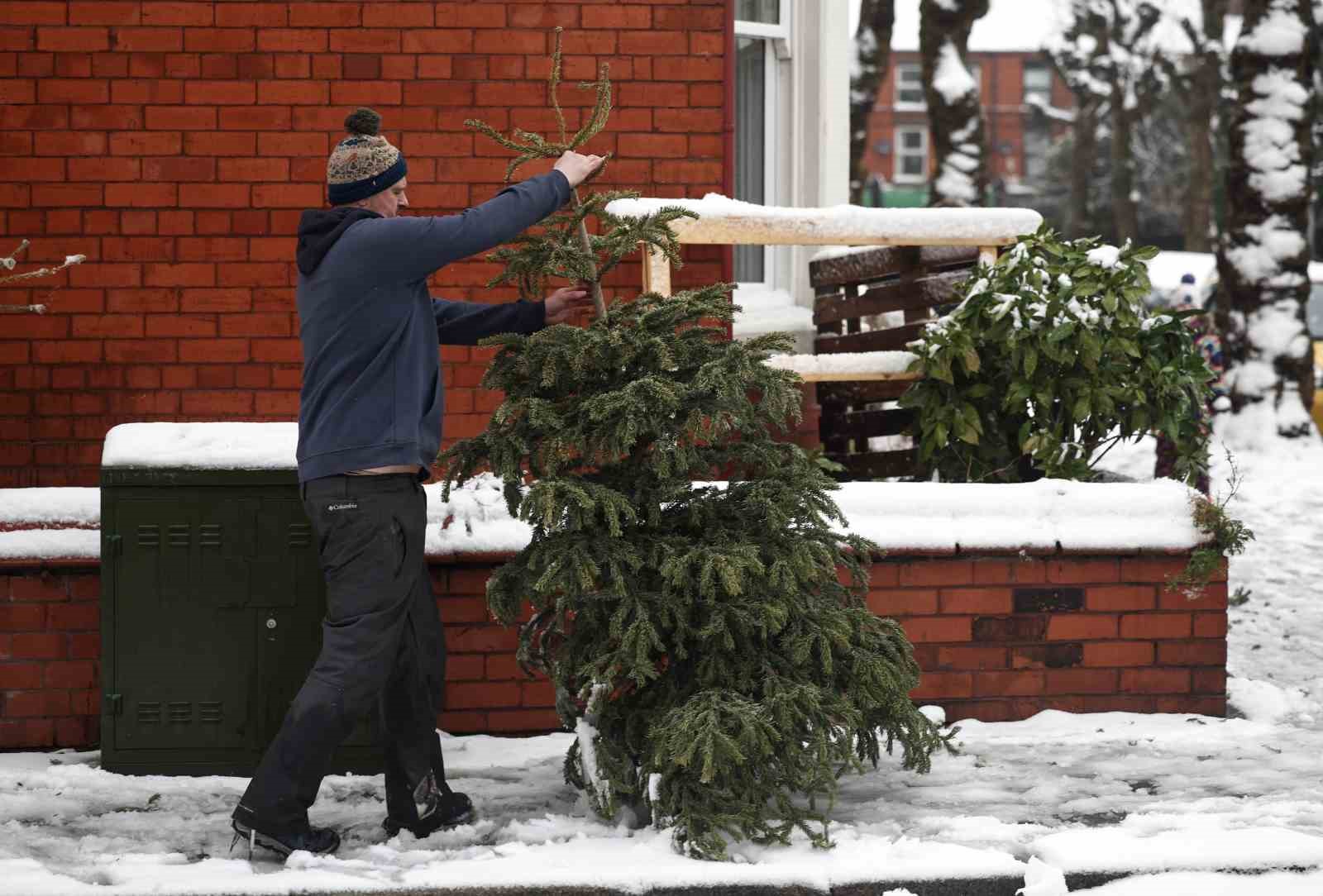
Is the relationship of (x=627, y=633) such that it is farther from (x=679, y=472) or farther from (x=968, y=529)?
(x=968, y=529)

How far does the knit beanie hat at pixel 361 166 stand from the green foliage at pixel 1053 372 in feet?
8.39

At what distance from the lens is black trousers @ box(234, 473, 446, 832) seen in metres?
4.39

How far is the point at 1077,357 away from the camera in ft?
20.3

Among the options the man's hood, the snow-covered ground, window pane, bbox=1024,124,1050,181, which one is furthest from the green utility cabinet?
window pane, bbox=1024,124,1050,181

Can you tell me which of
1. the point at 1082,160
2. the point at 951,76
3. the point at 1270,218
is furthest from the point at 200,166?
the point at 1082,160

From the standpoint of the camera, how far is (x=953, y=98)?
17125mm

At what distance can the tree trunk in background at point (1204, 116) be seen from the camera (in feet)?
101

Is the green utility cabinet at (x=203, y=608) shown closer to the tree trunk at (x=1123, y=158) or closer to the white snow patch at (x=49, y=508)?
the white snow patch at (x=49, y=508)

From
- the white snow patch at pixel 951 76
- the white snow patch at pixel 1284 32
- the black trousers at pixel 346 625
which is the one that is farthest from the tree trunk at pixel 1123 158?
the black trousers at pixel 346 625

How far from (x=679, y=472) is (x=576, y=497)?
0.33 meters

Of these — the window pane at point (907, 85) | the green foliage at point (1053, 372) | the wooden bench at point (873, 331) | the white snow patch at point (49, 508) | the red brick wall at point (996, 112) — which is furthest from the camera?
the window pane at point (907, 85)

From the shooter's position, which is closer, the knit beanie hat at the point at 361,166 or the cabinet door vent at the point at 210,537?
the knit beanie hat at the point at 361,166

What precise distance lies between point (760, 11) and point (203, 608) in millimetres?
4523

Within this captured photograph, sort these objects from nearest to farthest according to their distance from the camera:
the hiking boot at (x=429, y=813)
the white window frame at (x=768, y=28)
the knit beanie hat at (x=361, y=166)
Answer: the knit beanie hat at (x=361, y=166) → the hiking boot at (x=429, y=813) → the white window frame at (x=768, y=28)
